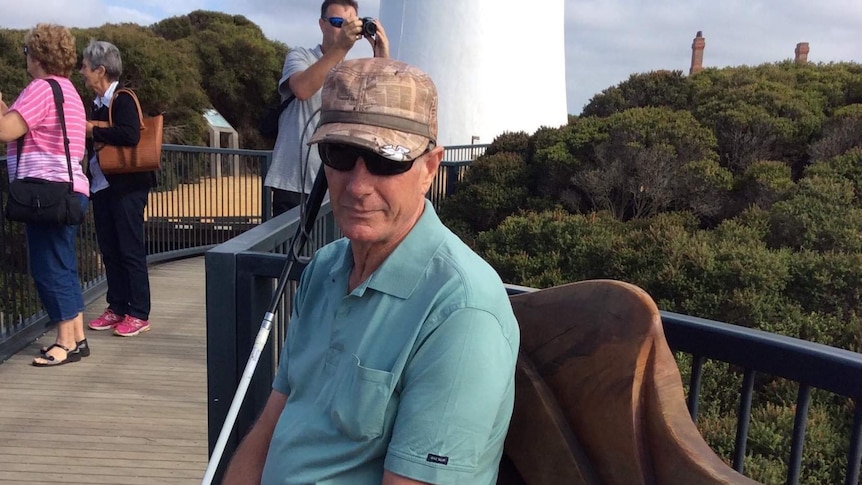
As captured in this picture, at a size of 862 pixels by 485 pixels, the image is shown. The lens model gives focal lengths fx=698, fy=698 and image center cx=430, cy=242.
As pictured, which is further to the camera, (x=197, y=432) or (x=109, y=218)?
(x=109, y=218)

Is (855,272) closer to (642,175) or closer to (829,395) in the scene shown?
(829,395)

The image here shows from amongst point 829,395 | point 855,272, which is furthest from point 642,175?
point 829,395

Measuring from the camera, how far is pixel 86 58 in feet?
14.2

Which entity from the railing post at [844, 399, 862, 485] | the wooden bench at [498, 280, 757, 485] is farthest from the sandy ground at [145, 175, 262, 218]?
the railing post at [844, 399, 862, 485]

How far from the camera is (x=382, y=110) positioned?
1.47 m

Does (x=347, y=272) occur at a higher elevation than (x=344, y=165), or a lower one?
lower

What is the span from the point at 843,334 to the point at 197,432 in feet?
13.7

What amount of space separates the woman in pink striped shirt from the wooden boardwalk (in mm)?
476

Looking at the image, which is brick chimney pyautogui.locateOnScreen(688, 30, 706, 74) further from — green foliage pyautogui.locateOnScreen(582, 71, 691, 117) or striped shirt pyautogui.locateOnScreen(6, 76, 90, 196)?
striped shirt pyautogui.locateOnScreen(6, 76, 90, 196)

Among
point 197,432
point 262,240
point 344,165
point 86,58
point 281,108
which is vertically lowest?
point 197,432

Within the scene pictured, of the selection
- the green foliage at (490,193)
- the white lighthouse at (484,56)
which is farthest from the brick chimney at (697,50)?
the green foliage at (490,193)

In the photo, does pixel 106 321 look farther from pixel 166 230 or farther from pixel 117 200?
pixel 166 230

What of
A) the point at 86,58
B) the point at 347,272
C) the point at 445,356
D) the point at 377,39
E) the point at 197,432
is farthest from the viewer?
the point at 86,58

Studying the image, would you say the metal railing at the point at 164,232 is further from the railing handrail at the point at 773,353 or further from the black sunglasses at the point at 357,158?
the railing handrail at the point at 773,353
